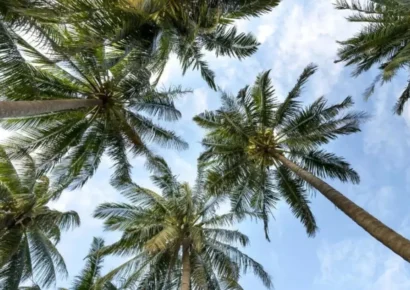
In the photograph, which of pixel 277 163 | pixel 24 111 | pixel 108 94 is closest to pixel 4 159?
pixel 108 94

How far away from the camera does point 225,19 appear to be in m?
11.5

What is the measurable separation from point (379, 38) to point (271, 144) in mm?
5009

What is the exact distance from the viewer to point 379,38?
13539mm

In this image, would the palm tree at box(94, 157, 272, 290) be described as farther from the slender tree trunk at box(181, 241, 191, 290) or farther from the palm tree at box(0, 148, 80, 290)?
the palm tree at box(0, 148, 80, 290)

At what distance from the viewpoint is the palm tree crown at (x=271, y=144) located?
15.1m

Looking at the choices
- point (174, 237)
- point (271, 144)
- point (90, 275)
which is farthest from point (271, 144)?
point (90, 275)

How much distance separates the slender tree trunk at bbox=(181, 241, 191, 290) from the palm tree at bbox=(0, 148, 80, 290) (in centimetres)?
421

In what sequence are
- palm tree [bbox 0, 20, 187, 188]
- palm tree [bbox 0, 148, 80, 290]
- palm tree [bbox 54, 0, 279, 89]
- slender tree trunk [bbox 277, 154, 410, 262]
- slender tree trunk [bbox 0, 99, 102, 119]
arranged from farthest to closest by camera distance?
palm tree [bbox 0, 148, 80, 290]
palm tree [bbox 0, 20, 187, 188]
palm tree [bbox 54, 0, 279, 89]
slender tree trunk [bbox 0, 99, 102, 119]
slender tree trunk [bbox 277, 154, 410, 262]

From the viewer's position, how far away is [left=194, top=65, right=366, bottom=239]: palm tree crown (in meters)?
15.1

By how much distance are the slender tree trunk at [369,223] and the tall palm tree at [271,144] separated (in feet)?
12.4

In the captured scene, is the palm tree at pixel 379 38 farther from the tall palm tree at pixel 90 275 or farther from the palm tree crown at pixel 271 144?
the tall palm tree at pixel 90 275

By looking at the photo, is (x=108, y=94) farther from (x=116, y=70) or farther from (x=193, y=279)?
(x=193, y=279)

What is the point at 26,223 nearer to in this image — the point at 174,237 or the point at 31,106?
the point at 174,237

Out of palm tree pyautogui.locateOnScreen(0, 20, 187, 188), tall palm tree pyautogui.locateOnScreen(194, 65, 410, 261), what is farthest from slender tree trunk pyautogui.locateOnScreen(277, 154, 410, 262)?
palm tree pyautogui.locateOnScreen(0, 20, 187, 188)
